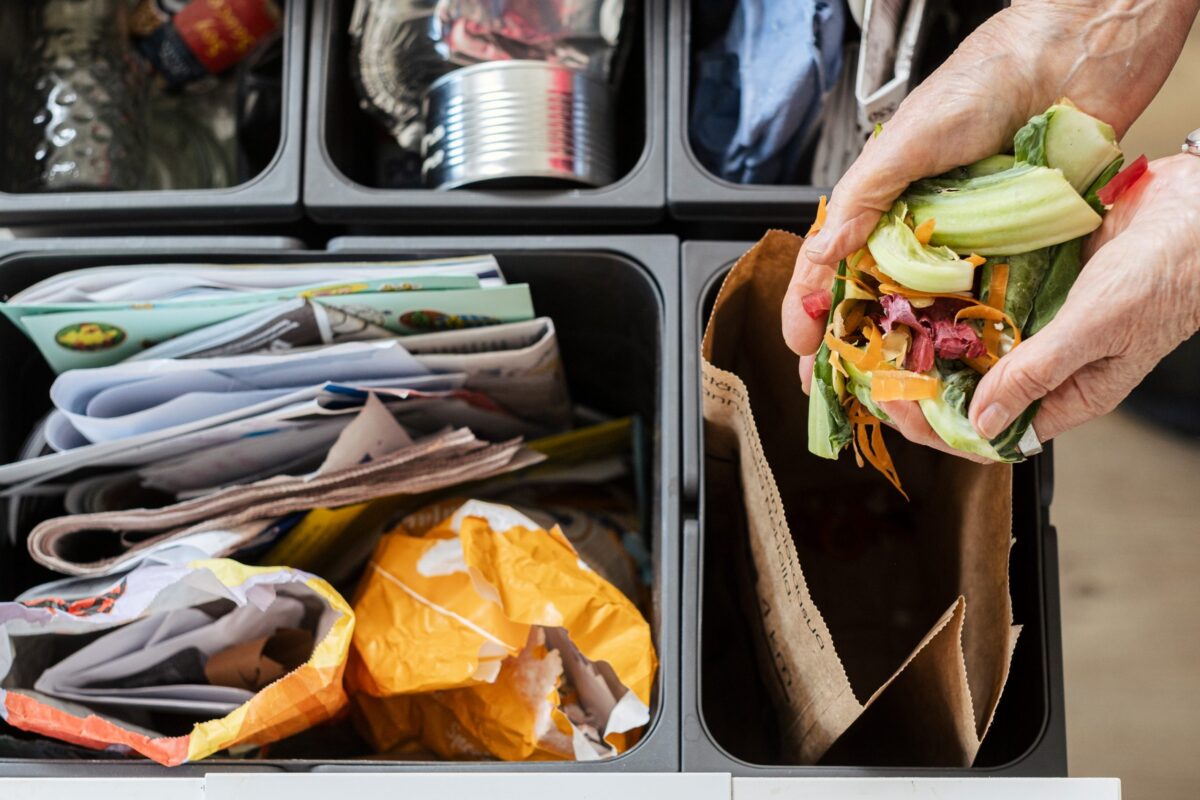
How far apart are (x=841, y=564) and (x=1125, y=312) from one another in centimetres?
40

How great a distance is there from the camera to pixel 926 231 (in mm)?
583

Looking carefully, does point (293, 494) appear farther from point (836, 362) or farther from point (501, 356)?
point (836, 362)

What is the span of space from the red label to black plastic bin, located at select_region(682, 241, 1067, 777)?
467 mm

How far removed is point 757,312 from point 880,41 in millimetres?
233

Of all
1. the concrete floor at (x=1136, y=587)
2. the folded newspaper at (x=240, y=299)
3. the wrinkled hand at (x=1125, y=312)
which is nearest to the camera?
the wrinkled hand at (x=1125, y=312)

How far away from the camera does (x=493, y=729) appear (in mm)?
771

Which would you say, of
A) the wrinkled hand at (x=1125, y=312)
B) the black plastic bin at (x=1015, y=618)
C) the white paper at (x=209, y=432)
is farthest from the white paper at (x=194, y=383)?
the wrinkled hand at (x=1125, y=312)

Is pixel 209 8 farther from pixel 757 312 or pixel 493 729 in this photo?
pixel 493 729

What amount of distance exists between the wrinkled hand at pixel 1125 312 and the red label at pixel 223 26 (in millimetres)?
731

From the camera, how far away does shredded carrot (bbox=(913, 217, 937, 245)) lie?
58 centimetres

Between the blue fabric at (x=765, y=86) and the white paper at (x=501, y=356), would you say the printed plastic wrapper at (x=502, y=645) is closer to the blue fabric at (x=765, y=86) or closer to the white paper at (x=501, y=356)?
the white paper at (x=501, y=356)

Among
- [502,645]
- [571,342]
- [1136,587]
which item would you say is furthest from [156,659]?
[1136,587]

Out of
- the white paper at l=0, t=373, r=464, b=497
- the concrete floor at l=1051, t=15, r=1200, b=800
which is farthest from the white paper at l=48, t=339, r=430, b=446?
the concrete floor at l=1051, t=15, r=1200, b=800

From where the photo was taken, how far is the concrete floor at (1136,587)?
1.19m
